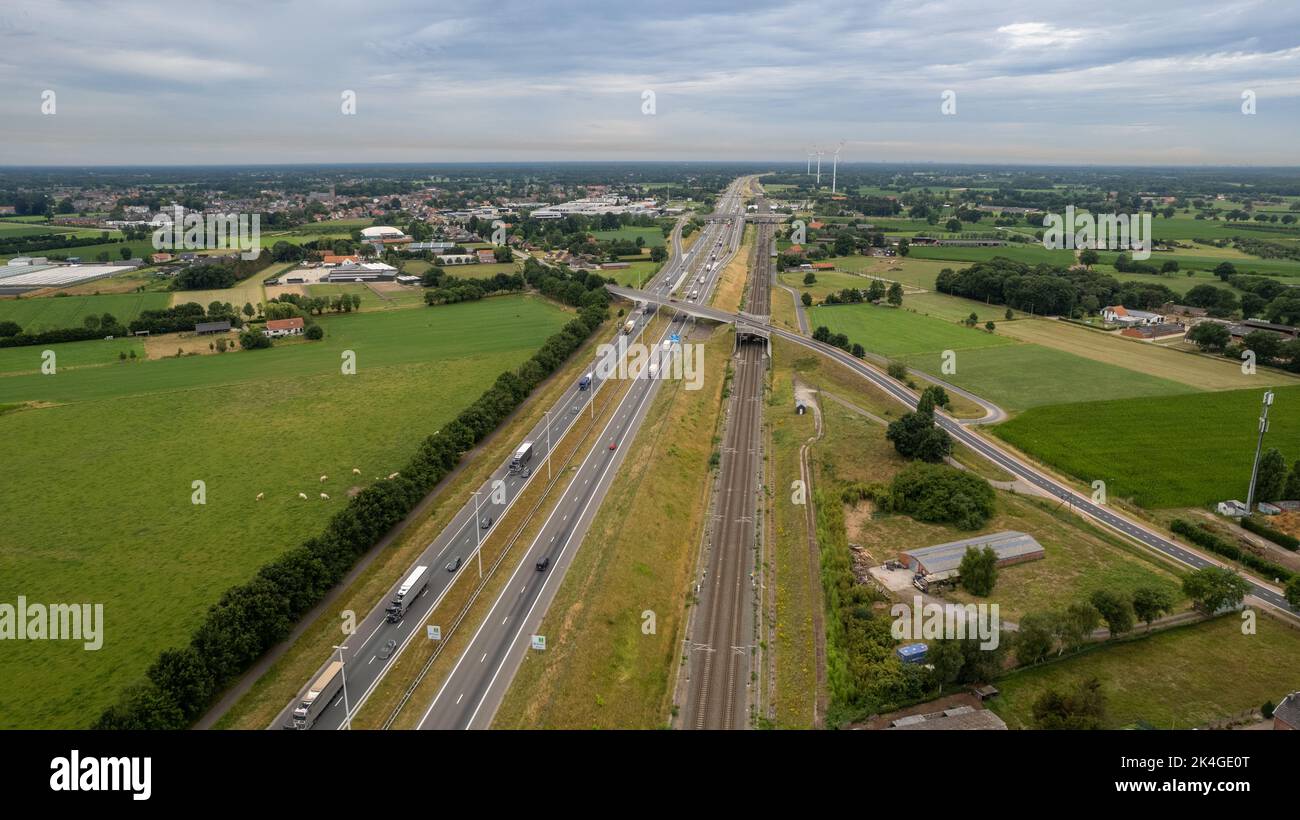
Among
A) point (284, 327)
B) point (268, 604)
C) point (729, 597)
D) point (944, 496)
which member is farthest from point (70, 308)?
point (944, 496)

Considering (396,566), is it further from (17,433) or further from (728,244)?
(728,244)

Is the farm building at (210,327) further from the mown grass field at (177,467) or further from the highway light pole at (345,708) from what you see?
the highway light pole at (345,708)

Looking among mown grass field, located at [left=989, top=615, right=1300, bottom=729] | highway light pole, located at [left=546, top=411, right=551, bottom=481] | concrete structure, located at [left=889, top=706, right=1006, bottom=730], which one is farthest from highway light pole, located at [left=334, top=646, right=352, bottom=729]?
mown grass field, located at [left=989, top=615, right=1300, bottom=729]

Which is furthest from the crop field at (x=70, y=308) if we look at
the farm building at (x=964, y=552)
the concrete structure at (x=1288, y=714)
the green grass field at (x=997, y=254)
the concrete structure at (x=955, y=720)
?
the green grass field at (x=997, y=254)
